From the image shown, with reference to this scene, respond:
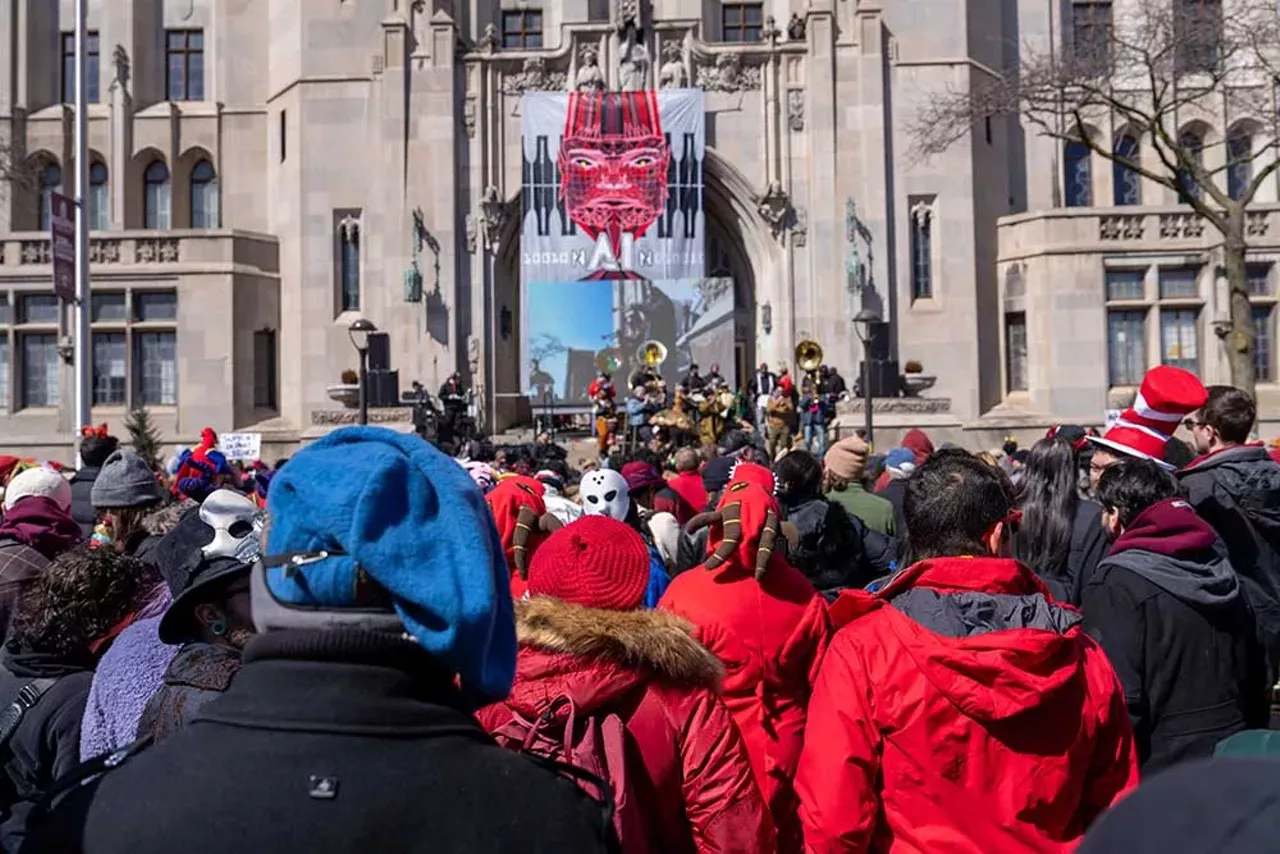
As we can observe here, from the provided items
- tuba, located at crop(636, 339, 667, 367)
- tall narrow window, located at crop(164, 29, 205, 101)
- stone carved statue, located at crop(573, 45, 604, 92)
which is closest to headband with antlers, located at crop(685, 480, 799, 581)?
tuba, located at crop(636, 339, 667, 367)

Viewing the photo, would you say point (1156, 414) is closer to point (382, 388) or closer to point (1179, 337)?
point (382, 388)

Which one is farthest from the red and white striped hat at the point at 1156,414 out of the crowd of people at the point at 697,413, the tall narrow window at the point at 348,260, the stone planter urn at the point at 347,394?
the tall narrow window at the point at 348,260

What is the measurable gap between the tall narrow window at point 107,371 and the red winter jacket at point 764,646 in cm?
2776

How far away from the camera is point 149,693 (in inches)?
139

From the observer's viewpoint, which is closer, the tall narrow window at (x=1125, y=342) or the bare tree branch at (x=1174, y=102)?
the bare tree branch at (x=1174, y=102)

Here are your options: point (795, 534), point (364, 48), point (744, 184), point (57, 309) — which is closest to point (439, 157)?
point (364, 48)

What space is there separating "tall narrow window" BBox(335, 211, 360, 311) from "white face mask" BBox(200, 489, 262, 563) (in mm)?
26394

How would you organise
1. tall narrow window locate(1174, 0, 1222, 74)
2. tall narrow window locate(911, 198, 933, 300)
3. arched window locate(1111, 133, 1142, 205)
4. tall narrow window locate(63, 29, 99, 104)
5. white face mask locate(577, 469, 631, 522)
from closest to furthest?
1. white face mask locate(577, 469, 631, 522)
2. tall narrow window locate(1174, 0, 1222, 74)
3. tall narrow window locate(911, 198, 933, 300)
4. arched window locate(1111, 133, 1142, 205)
5. tall narrow window locate(63, 29, 99, 104)

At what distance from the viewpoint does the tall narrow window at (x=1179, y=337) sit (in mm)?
28734

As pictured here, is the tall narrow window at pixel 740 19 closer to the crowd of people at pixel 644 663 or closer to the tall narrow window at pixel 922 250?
the tall narrow window at pixel 922 250

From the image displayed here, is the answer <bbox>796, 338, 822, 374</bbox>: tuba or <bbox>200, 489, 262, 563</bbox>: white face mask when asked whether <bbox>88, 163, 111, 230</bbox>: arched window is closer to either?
<bbox>796, 338, 822, 374</bbox>: tuba

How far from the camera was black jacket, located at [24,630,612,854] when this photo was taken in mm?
1796

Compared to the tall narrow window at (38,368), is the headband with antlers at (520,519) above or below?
below

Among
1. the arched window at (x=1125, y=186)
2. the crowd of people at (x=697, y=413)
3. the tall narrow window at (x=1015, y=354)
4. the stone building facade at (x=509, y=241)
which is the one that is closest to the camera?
the crowd of people at (x=697, y=413)
